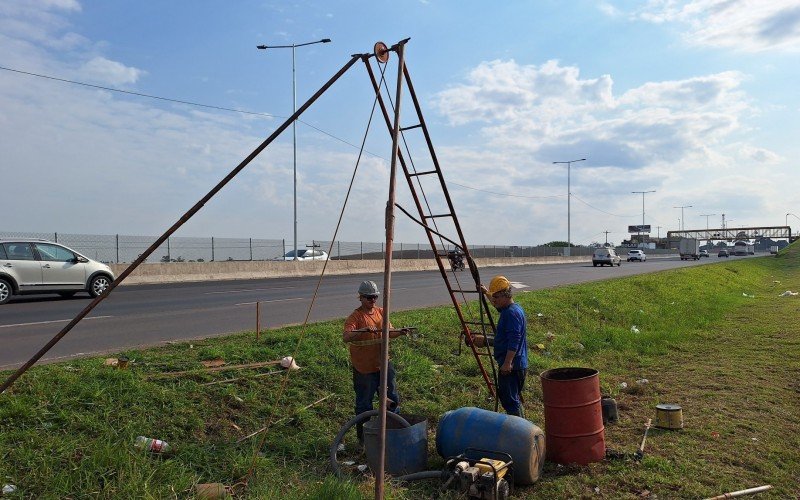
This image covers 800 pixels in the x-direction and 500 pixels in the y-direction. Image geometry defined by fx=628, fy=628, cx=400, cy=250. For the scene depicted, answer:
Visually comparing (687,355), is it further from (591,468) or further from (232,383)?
(232,383)

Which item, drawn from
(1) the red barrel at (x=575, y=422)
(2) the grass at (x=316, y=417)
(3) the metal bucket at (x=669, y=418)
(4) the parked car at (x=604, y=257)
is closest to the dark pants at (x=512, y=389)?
(1) the red barrel at (x=575, y=422)

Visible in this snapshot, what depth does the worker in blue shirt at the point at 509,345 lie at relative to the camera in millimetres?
6090

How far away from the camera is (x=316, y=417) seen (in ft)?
22.7

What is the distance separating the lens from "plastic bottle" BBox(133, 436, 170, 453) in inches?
206

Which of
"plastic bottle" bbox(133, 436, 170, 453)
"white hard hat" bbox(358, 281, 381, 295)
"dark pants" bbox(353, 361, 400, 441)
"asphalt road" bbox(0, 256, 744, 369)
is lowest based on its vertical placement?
"plastic bottle" bbox(133, 436, 170, 453)

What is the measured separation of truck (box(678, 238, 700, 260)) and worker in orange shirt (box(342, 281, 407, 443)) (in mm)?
73387

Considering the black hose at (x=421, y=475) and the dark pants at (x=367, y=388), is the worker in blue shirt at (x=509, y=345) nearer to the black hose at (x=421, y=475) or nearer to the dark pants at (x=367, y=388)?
the dark pants at (x=367, y=388)

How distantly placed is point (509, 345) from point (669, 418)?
7.40ft

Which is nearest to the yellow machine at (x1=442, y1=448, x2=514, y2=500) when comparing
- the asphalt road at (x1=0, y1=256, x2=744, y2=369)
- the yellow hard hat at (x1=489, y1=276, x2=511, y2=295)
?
the yellow hard hat at (x1=489, y1=276, x2=511, y2=295)

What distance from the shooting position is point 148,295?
18828 mm

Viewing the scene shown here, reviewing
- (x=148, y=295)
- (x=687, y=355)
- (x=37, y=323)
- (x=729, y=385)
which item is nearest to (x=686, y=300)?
(x=687, y=355)

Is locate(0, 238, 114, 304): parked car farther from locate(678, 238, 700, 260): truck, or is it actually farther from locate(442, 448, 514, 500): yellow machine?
locate(678, 238, 700, 260): truck

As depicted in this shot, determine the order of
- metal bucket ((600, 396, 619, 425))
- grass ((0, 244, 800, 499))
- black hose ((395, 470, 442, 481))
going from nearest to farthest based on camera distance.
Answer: grass ((0, 244, 800, 499)) → black hose ((395, 470, 442, 481)) → metal bucket ((600, 396, 619, 425))

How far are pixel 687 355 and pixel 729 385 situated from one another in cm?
297
